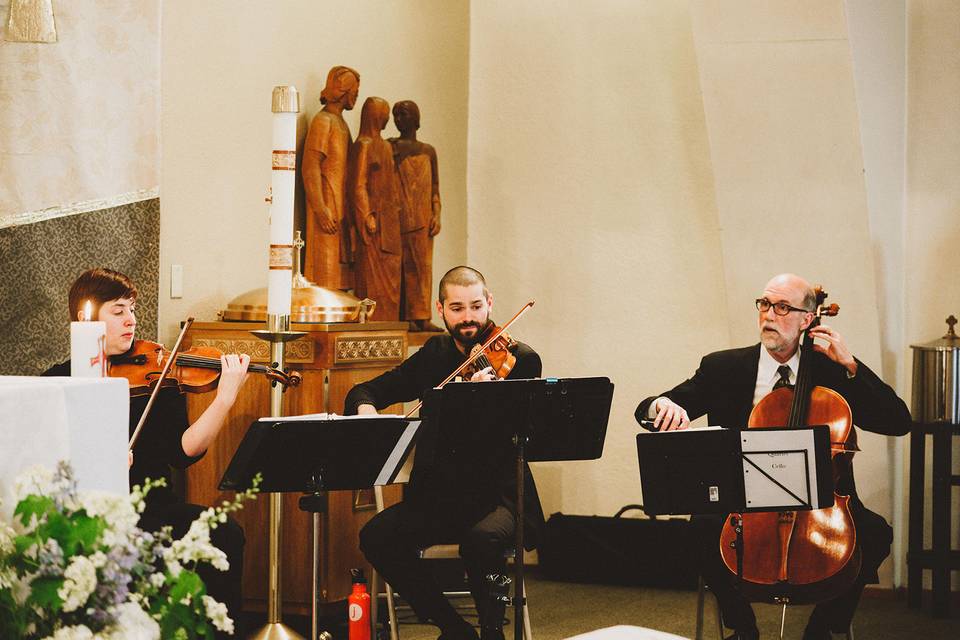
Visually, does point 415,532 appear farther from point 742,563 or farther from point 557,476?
point 557,476

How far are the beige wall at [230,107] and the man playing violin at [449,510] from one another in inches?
35.4

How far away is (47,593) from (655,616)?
12.4 ft

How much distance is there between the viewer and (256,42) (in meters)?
4.72

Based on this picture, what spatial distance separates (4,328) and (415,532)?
1.45m

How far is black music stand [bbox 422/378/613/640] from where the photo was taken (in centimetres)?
330

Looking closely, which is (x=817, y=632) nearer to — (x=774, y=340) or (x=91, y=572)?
(x=774, y=340)

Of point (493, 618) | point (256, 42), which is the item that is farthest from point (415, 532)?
point (256, 42)

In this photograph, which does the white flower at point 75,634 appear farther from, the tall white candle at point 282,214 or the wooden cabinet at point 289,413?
the wooden cabinet at point 289,413

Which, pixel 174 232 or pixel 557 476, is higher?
pixel 174 232

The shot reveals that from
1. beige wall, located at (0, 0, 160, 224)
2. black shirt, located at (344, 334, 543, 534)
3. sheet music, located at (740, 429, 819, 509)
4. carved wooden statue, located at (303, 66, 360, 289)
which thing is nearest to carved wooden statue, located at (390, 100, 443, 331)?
carved wooden statue, located at (303, 66, 360, 289)

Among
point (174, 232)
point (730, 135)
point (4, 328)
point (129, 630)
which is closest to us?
point (129, 630)

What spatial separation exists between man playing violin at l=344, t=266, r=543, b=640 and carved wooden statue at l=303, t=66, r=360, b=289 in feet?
2.99

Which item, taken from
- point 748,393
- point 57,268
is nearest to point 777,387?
point 748,393

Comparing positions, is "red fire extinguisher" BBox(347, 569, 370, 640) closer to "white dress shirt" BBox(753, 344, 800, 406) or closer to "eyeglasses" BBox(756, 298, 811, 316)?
"white dress shirt" BBox(753, 344, 800, 406)
